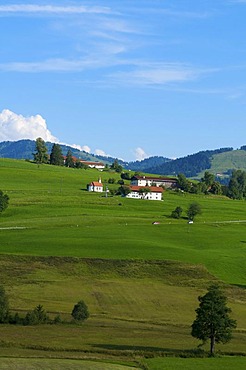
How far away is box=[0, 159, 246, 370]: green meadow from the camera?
202ft

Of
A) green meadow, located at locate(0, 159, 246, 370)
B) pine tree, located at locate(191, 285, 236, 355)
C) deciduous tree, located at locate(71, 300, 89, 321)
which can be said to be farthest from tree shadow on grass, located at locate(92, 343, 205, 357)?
deciduous tree, located at locate(71, 300, 89, 321)

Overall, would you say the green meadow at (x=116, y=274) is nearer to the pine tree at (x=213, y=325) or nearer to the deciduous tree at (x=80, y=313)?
the deciduous tree at (x=80, y=313)

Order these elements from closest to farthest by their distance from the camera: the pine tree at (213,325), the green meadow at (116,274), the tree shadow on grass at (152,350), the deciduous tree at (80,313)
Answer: the tree shadow on grass at (152,350) → the green meadow at (116,274) → the pine tree at (213,325) → the deciduous tree at (80,313)

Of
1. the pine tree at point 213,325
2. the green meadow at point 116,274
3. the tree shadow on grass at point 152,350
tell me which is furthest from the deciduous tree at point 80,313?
the pine tree at point 213,325

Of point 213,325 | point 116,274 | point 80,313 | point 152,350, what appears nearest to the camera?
point 152,350

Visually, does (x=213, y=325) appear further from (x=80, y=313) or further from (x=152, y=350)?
(x=80, y=313)

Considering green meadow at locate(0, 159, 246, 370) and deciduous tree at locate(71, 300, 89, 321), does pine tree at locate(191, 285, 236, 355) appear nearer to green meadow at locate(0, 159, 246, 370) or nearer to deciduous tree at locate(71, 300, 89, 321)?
green meadow at locate(0, 159, 246, 370)

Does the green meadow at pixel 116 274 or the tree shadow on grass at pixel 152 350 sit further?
the green meadow at pixel 116 274

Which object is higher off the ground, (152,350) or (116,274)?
(116,274)

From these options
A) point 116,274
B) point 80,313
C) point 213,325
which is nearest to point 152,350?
point 213,325

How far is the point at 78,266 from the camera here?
10425 centimetres

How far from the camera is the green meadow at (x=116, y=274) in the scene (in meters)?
61.6

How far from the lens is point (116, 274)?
10206 centimetres

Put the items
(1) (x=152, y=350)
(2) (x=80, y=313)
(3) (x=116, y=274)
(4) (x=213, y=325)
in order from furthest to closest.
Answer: (3) (x=116, y=274)
(2) (x=80, y=313)
(4) (x=213, y=325)
(1) (x=152, y=350)
